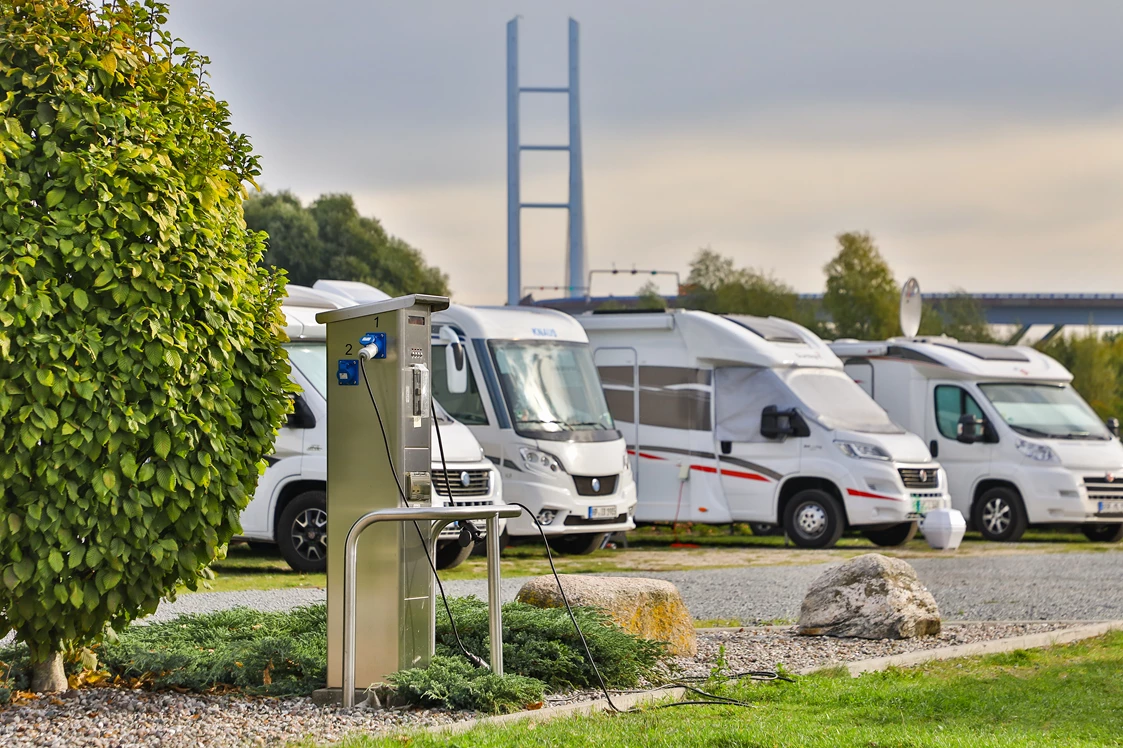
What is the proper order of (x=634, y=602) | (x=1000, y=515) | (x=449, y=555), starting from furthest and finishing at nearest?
(x=1000, y=515), (x=449, y=555), (x=634, y=602)

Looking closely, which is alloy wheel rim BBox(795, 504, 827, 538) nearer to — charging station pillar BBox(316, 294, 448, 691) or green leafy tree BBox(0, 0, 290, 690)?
charging station pillar BBox(316, 294, 448, 691)

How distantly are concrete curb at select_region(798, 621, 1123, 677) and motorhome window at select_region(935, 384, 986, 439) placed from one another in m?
9.56

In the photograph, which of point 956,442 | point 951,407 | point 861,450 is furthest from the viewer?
point 951,407

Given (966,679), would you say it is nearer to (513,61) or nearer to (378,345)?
(378,345)

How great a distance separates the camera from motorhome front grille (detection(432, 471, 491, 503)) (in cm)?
1329

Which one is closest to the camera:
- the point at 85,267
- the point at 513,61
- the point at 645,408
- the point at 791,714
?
the point at 85,267

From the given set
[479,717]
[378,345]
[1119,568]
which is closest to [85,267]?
[378,345]

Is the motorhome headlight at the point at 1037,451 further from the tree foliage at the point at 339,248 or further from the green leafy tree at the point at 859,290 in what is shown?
the tree foliage at the point at 339,248

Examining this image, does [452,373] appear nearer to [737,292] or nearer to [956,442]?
[956,442]

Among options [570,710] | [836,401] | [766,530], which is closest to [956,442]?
Answer: [836,401]

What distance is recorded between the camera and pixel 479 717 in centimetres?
605

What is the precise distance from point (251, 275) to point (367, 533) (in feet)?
4.32

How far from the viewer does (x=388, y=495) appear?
6508 mm

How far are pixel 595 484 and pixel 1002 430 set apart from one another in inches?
257
